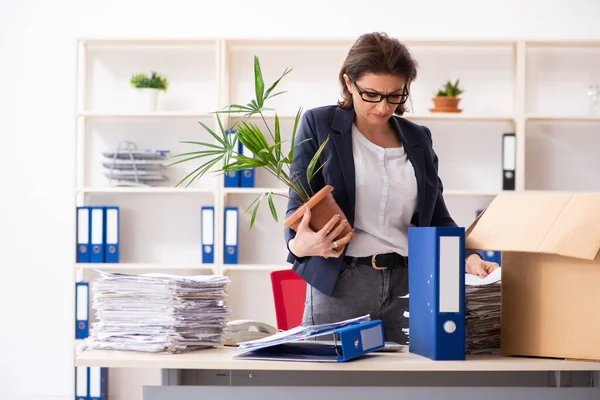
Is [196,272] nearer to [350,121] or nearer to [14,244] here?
[14,244]

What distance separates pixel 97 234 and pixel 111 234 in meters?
0.07

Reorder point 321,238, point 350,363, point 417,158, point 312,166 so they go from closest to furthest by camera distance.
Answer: point 350,363
point 321,238
point 312,166
point 417,158

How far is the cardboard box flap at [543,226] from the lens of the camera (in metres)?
1.53

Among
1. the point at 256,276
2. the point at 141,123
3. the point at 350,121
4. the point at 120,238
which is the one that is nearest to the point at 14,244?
the point at 120,238

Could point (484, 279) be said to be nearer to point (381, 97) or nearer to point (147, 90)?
point (381, 97)

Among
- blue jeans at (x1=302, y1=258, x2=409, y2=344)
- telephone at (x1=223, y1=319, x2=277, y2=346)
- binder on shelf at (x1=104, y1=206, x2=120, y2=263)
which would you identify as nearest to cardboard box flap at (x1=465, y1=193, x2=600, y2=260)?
blue jeans at (x1=302, y1=258, x2=409, y2=344)

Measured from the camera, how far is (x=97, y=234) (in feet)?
14.0

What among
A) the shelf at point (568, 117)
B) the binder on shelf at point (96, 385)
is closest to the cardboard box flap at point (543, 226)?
the shelf at point (568, 117)

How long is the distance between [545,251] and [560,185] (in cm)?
314

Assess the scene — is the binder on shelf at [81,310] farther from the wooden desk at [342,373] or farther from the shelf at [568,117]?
the wooden desk at [342,373]

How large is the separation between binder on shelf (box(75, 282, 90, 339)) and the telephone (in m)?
2.53

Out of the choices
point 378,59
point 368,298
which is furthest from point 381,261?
point 378,59

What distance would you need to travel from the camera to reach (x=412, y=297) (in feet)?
5.41

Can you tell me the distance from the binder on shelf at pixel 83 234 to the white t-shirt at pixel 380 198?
2.55 meters
